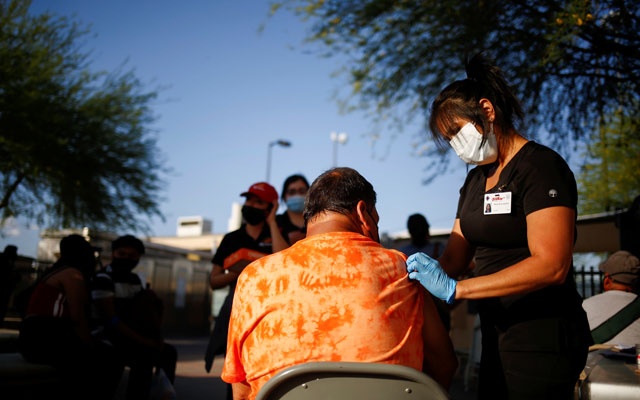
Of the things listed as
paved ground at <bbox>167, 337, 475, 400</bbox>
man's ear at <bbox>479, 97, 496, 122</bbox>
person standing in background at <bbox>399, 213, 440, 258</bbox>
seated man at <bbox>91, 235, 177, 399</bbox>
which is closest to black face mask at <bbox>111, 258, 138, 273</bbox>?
seated man at <bbox>91, 235, 177, 399</bbox>

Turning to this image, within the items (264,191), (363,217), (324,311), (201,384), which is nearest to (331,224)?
(363,217)

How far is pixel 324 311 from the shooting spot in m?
1.79

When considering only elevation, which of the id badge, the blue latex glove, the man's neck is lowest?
the blue latex glove

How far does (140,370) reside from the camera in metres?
5.31

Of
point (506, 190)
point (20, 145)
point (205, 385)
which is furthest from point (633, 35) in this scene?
point (20, 145)

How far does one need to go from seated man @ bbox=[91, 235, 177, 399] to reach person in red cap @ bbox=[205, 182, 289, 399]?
125 cm

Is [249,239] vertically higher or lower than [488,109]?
lower

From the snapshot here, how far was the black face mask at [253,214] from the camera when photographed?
4.47 m

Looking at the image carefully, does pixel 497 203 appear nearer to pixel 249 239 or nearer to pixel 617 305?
pixel 617 305

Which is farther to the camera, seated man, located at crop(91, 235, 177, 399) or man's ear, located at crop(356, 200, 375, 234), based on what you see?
seated man, located at crop(91, 235, 177, 399)

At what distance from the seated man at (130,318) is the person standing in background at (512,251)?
12.5ft

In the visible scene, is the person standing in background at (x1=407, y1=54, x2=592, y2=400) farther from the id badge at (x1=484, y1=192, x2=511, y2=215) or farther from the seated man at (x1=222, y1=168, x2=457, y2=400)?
the seated man at (x1=222, y1=168, x2=457, y2=400)

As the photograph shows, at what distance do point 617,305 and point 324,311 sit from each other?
257cm

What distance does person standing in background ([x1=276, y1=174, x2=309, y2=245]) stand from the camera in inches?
179
